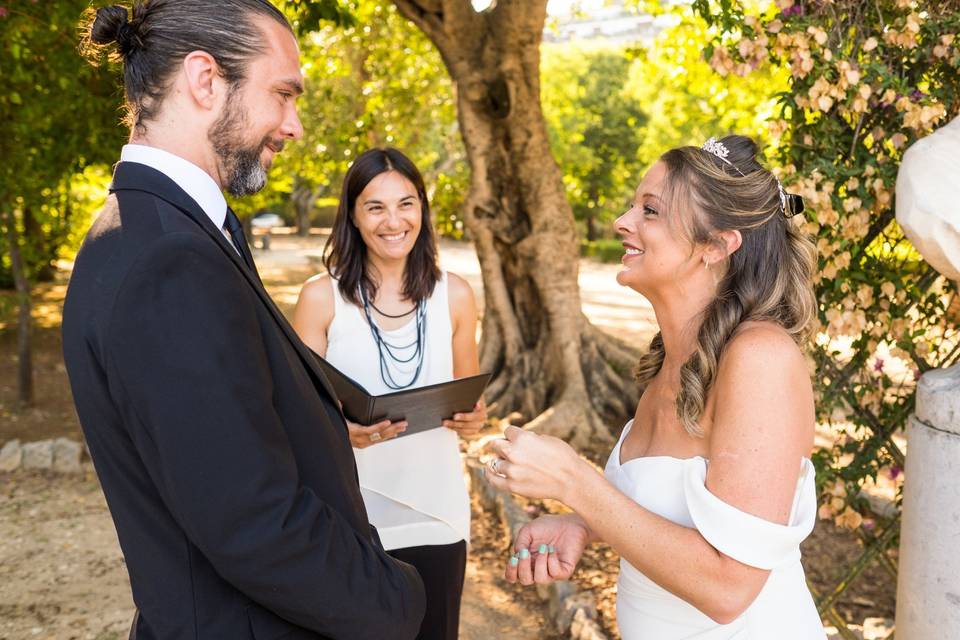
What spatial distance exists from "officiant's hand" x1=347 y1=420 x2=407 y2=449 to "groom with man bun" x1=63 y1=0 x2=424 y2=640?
1.20 m

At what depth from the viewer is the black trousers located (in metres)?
2.98

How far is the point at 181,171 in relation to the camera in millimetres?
1572

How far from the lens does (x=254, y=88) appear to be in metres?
1.64

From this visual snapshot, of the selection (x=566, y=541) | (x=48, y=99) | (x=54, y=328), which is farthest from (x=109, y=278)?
(x=54, y=328)

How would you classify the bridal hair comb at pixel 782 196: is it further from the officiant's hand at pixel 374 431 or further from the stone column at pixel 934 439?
the officiant's hand at pixel 374 431

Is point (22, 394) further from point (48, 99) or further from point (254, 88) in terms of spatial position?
point (254, 88)

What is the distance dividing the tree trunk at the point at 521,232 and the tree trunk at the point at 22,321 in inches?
183

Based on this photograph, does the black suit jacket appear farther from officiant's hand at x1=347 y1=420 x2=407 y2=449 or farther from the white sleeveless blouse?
the white sleeveless blouse

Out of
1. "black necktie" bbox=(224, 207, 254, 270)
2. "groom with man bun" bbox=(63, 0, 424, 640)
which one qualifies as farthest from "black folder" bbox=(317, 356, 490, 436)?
"groom with man bun" bbox=(63, 0, 424, 640)

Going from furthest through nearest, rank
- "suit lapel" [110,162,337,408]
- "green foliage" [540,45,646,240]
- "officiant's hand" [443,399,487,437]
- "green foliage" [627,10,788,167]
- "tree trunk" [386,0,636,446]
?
"green foliage" [540,45,646,240]
"green foliage" [627,10,788,167]
"tree trunk" [386,0,636,446]
"officiant's hand" [443,399,487,437]
"suit lapel" [110,162,337,408]

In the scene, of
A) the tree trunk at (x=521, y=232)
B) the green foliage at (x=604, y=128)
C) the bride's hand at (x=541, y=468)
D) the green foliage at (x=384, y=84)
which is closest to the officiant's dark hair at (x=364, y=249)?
the bride's hand at (x=541, y=468)

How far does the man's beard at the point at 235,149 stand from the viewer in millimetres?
1620

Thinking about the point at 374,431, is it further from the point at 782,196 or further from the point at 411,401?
the point at 782,196

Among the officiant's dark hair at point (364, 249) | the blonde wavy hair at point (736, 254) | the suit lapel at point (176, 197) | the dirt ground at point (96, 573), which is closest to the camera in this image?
the suit lapel at point (176, 197)
